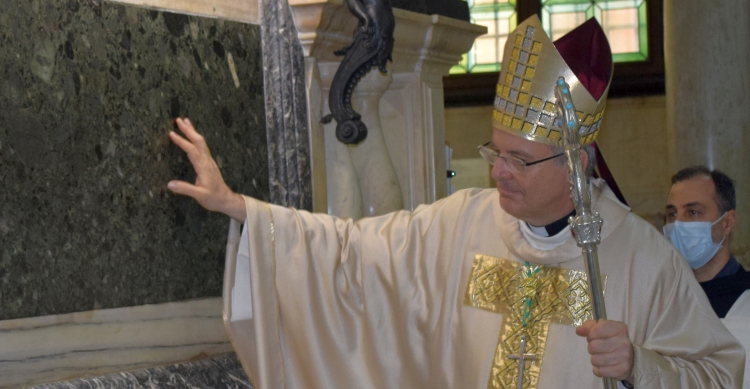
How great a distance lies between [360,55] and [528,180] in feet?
2.70

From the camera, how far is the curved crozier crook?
3.46 metres

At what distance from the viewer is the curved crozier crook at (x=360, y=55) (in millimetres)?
3465

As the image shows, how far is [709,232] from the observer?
368 centimetres

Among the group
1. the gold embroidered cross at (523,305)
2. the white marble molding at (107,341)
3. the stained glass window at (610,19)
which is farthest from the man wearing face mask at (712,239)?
the stained glass window at (610,19)

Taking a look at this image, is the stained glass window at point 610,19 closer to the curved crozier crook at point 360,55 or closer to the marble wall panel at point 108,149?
the curved crozier crook at point 360,55

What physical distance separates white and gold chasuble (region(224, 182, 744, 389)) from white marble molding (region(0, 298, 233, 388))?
19 cm

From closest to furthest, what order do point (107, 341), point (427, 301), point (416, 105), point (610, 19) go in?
point (107, 341), point (427, 301), point (416, 105), point (610, 19)

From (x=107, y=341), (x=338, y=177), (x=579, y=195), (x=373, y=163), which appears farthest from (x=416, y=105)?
(x=579, y=195)

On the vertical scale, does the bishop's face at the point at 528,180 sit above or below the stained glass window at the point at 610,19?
below

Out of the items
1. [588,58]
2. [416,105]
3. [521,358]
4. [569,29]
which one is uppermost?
[569,29]

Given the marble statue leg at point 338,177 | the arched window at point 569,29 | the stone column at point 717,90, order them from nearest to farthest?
the marble statue leg at point 338,177, the stone column at point 717,90, the arched window at point 569,29

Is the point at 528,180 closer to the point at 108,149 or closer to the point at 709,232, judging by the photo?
the point at 709,232

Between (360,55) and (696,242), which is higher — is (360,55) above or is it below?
above

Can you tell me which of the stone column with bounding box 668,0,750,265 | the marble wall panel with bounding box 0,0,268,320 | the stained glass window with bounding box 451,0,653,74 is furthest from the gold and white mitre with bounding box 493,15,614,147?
the stained glass window with bounding box 451,0,653,74
